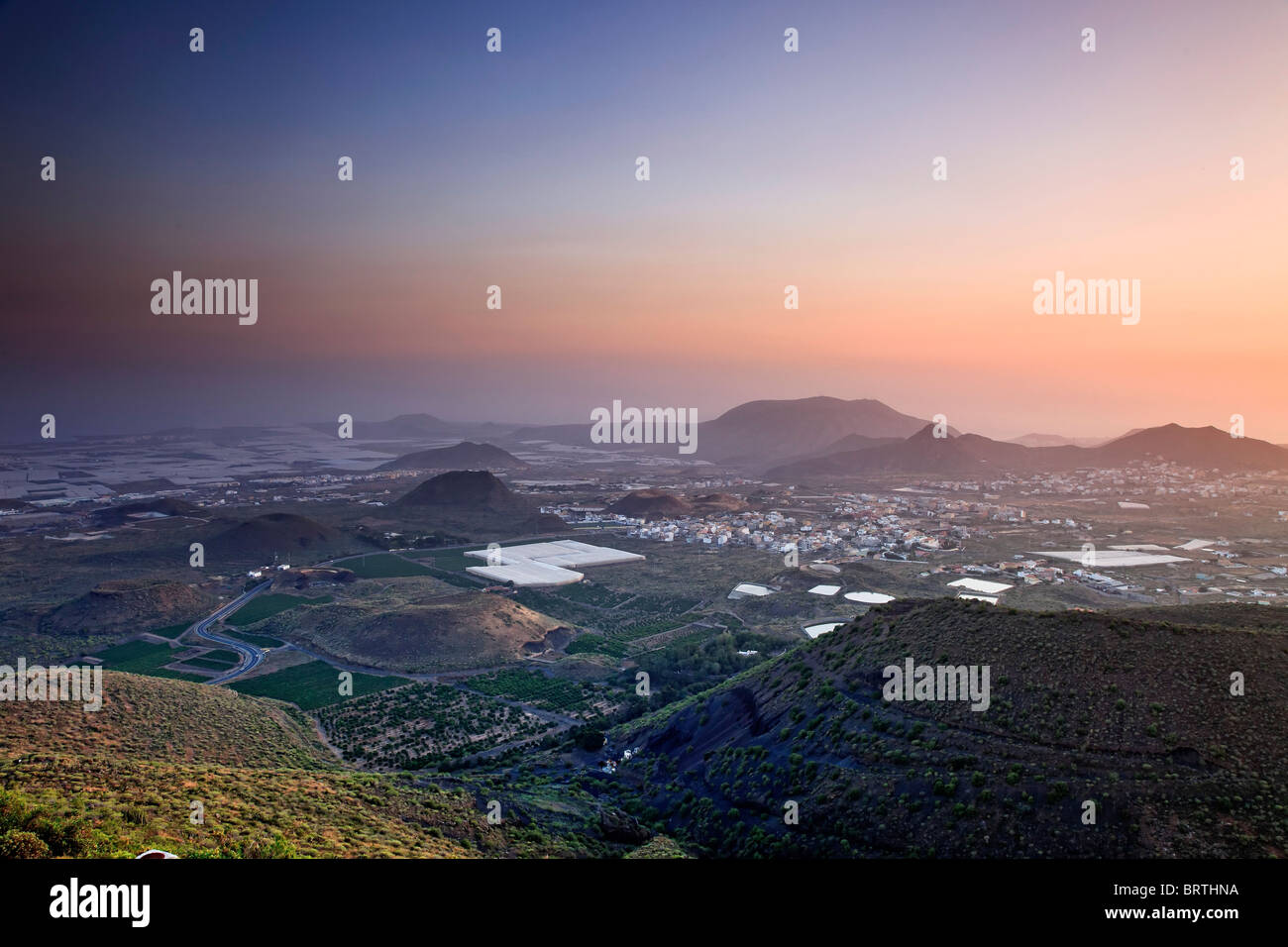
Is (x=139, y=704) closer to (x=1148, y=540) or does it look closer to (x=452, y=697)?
(x=452, y=697)

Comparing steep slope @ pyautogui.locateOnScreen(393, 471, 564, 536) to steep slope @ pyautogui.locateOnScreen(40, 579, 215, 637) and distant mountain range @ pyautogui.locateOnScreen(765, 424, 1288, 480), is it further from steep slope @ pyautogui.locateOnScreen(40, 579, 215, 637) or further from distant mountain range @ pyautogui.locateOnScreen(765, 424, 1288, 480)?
distant mountain range @ pyautogui.locateOnScreen(765, 424, 1288, 480)

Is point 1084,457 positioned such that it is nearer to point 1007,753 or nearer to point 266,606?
point 266,606

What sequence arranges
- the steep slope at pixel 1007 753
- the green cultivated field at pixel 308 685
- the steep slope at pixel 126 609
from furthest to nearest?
1. the steep slope at pixel 126 609
2. the green cultivated field at pixel 308 685
3. the steep slope at pixel 1007 753

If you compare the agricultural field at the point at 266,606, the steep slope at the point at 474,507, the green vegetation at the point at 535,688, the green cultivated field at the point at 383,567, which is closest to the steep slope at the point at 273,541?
the green cultivated field at the point at 383,567

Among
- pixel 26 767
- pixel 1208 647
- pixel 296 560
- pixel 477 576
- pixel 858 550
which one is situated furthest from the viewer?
pixel 858 550

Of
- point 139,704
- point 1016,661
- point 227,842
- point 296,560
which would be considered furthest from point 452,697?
point 296,560

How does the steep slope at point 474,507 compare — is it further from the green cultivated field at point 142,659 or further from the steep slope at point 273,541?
the green cultivated field at point 142,659
